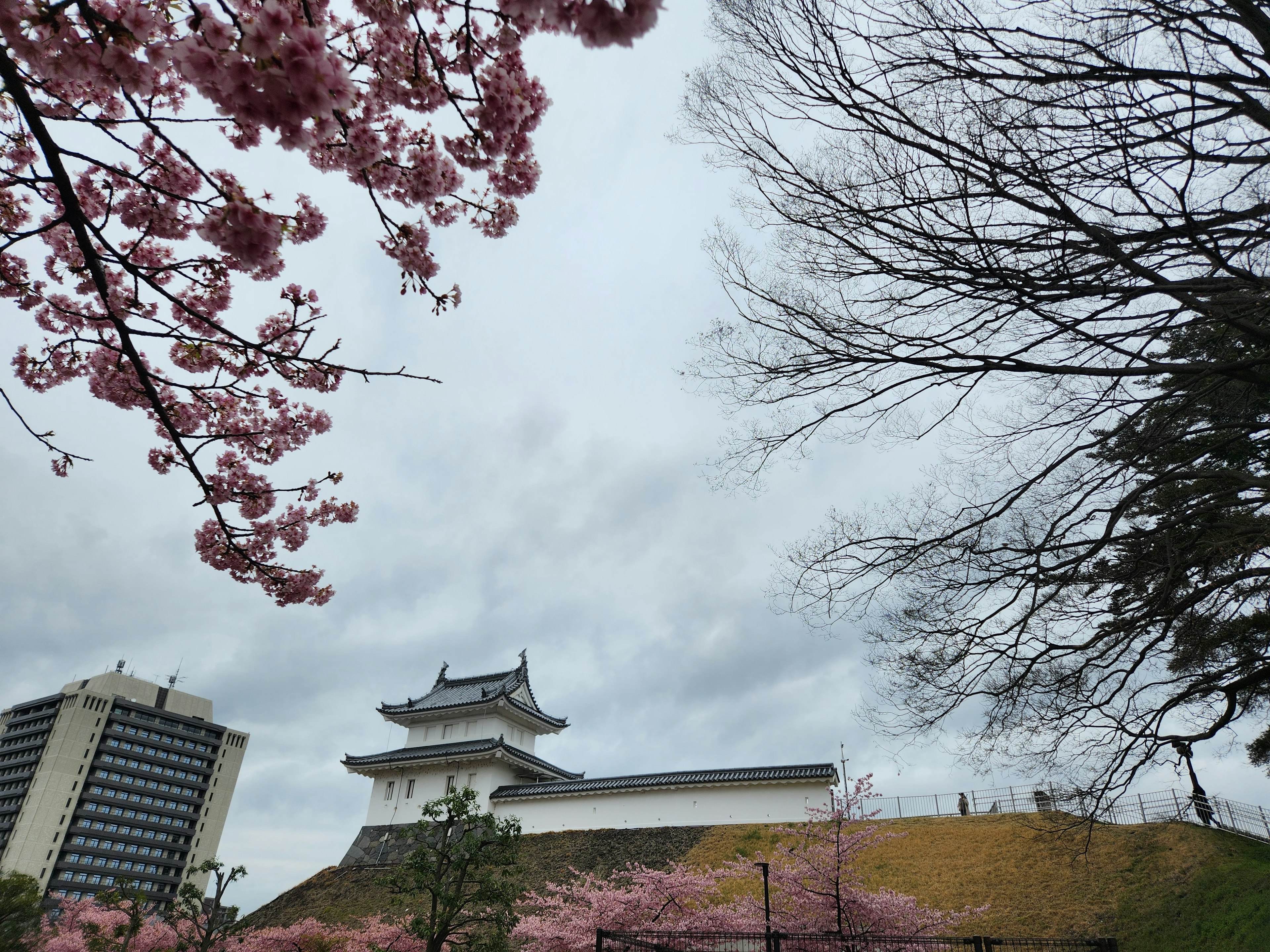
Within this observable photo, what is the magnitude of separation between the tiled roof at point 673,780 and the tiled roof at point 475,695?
356 cm

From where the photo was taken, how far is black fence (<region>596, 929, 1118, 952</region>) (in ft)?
28.2

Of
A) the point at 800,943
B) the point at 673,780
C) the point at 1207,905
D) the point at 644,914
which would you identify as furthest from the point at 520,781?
the point at 1207,905

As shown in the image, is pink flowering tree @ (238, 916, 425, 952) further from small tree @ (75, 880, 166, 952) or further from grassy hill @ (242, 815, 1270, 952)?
grassy hill @ (242, 815, 1270, 952)

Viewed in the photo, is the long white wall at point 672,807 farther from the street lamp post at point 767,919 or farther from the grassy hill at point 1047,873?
the street lamp post at point 767,919

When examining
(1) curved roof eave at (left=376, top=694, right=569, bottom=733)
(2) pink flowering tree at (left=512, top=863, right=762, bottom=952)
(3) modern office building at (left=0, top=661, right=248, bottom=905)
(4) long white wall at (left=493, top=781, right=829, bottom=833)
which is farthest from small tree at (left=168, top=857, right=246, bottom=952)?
(3) modern office building at (left=0, top=661, right=248, bottom=905)

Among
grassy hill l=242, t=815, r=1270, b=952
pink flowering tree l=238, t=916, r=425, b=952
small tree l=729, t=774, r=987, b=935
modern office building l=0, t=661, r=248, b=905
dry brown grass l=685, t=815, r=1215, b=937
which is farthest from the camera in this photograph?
modern office building l=0, t=661, r=248, b=905

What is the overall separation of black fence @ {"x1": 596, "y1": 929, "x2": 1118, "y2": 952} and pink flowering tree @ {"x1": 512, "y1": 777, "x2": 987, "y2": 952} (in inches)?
11.2

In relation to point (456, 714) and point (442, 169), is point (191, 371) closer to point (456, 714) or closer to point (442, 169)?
point (442, 169)

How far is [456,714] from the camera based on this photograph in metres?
28.2

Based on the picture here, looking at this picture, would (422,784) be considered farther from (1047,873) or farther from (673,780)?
(1047,873)

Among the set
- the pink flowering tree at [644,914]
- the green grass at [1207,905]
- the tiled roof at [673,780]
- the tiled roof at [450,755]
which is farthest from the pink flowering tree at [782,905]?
the tiled roof at [450,755]

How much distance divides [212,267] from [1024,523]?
21.5 ft

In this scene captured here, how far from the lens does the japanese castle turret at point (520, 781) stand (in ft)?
68.8

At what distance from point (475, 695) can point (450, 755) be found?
3287 mm
